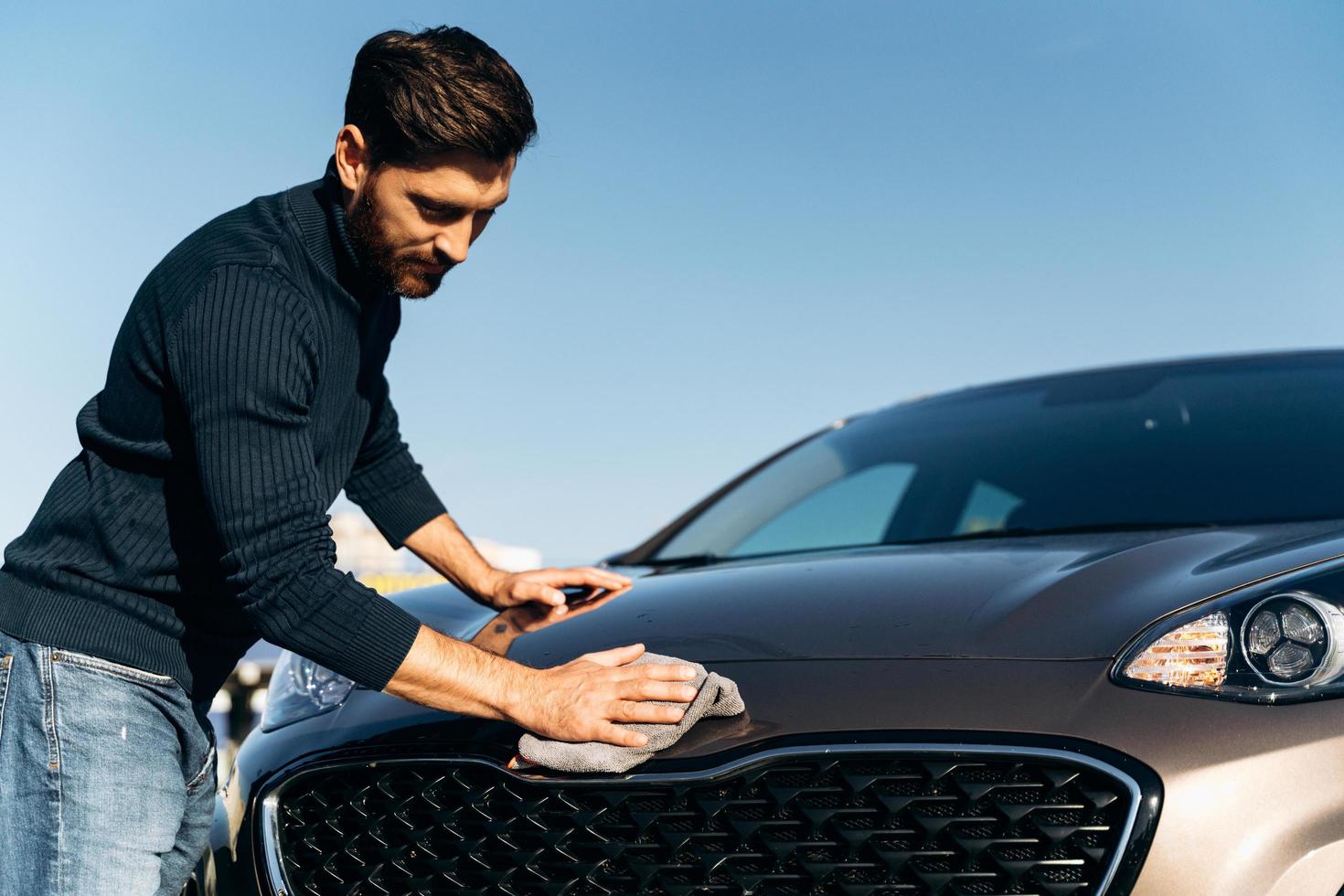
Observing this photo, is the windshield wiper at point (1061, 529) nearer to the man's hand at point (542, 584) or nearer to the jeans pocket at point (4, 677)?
the man's hand at point (542, 584)

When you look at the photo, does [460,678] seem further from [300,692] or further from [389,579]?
[389,579]

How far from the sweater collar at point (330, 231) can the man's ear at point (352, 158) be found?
0.05 m

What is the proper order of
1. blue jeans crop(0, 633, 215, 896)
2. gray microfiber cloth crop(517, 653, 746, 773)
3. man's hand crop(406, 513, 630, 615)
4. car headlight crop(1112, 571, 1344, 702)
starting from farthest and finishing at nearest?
man's hand crop(406, 513, 630, 615) < blue jeans crop(0, 633, 215, 896) < gray microfiber cloth crop(517, 653, 746, 773) < car headlight crop(1112, 571, 1344, 702)

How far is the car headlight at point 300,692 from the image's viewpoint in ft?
7.57

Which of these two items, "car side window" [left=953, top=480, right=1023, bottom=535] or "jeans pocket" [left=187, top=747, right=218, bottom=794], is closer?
"jeans pocket" [left=187, top=747, right=218, bottom=794]

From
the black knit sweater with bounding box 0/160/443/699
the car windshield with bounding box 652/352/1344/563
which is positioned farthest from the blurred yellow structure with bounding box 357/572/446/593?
the black knit sweater with bounding box 0/160/443/699

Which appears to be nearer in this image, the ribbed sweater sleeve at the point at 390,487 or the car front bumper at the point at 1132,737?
the car front bumper at the point at 1132,737

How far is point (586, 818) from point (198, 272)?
103 cm

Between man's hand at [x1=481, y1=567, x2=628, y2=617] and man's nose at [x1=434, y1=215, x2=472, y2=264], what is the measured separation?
78cm

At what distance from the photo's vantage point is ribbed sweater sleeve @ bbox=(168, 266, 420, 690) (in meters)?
1.82

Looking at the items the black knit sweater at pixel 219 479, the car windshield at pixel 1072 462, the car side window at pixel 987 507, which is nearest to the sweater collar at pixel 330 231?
the black knit sweater at pixel 219 479

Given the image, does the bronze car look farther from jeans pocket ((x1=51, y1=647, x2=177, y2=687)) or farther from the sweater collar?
the sweater collar

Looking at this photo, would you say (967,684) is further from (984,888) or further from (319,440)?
(319,440)

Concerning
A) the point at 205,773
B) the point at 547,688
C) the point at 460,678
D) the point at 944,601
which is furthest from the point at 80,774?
the point at 944,601
